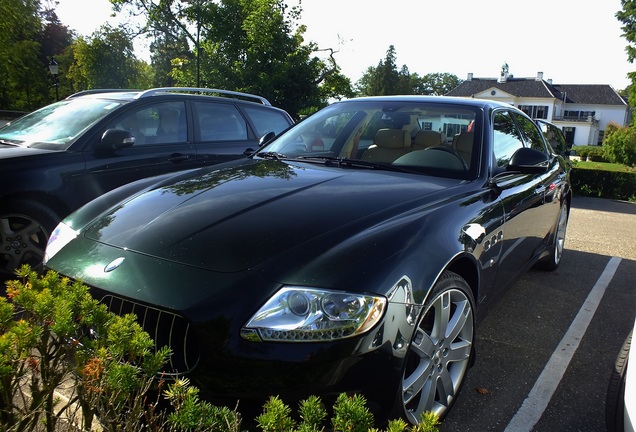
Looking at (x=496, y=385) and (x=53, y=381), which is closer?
(x=53, y=381)

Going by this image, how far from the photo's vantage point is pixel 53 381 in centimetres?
156

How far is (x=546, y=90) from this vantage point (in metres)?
78.1

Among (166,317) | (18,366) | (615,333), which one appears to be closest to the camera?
(18,366)

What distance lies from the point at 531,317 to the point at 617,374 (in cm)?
186

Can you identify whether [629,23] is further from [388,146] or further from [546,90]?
[546,90]

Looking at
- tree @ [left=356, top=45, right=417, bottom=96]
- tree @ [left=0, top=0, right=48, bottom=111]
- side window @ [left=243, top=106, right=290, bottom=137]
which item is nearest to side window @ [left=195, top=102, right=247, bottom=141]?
side window @ [left=243, top=106, right=290, bottom=137]

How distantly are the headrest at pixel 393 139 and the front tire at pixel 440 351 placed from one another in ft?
4.53

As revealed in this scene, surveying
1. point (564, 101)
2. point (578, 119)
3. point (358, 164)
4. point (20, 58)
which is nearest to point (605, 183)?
point (358, 164)

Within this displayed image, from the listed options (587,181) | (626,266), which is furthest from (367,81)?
(626,266)

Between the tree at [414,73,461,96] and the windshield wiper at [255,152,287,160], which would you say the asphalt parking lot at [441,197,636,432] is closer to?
the windshield wiper at [255,152,287,160]

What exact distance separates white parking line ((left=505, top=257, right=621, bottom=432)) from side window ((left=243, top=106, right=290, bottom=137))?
416 centimetres

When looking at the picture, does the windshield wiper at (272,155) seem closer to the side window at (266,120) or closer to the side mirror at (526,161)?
the side mirror at (526,161)

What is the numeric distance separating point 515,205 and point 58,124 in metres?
4.29

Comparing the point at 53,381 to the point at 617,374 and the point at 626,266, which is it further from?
the point at 626,266
